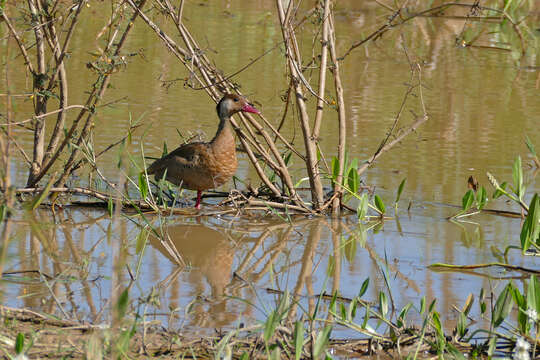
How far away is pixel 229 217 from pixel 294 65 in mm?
1296

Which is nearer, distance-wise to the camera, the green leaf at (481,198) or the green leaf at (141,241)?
the green leaf at (141,241)

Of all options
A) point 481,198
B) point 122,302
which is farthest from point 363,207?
point 122,302

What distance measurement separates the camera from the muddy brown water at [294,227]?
190 inches

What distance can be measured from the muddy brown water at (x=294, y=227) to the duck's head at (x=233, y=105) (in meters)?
0.22

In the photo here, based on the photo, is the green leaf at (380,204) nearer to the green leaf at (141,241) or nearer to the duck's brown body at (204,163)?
the duck's brown body at (204,163)

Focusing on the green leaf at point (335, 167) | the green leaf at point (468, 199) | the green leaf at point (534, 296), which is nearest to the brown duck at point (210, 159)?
the green leaf at point (335, 167)

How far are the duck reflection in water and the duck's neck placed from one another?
889 millimetres

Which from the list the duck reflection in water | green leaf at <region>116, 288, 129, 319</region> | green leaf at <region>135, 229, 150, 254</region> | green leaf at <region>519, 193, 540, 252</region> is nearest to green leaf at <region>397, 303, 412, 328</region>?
the duck reflection in water

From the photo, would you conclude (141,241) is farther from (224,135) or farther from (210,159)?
(224,135)

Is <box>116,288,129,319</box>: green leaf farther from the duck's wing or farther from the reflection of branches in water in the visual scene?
the duck's wing

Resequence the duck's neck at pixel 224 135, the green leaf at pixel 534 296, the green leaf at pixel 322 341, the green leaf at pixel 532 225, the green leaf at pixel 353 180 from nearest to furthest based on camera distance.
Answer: the green leaf at pixel 322 341, the green leaf at pixel 534 296, the green leaf at pixel 532 225, the green leaf at pixel 353 180, the duck's neck at pixel 224 135

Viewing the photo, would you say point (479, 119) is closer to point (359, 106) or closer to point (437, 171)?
point (359, 106)

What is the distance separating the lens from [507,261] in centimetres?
595

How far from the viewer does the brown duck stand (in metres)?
6.92
